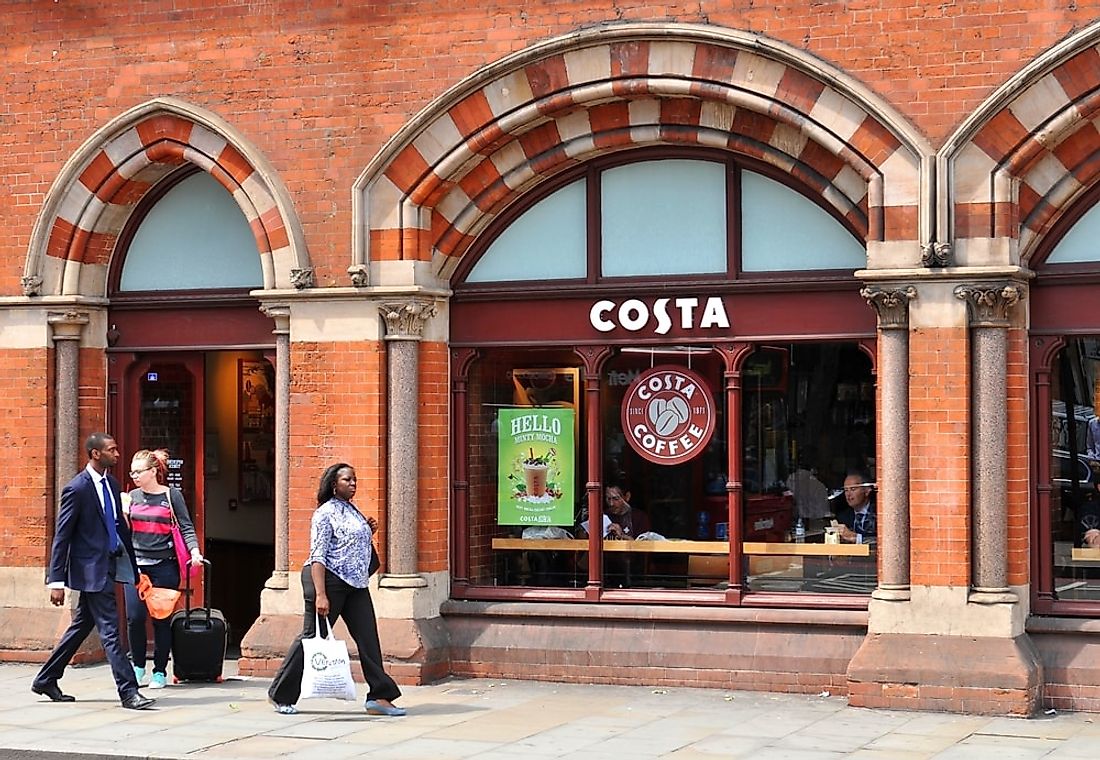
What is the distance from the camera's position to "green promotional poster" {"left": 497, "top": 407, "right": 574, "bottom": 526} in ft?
44.9

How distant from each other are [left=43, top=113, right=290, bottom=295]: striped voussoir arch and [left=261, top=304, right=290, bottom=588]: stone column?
31 cm

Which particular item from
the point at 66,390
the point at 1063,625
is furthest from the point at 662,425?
the point at 66,390

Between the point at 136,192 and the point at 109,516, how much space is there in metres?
3.41

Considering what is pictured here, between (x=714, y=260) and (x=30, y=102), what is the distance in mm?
5801

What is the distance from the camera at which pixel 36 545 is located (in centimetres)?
1474

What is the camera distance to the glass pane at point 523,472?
13680 mm

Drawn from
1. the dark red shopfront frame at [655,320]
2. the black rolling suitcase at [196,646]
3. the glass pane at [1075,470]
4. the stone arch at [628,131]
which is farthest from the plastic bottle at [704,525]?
the black rolling suitcase at [196,646]

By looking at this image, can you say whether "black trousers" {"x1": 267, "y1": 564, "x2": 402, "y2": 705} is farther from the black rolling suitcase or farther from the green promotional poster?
the green promotional poster

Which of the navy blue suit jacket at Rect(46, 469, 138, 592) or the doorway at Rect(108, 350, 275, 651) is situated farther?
the doorway at Rect(108, 350, 275, 651)

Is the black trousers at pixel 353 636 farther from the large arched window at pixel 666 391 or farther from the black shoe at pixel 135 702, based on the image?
the large arched window at pixel 666 391

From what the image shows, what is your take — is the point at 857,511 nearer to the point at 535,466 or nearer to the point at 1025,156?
the point at 535,466

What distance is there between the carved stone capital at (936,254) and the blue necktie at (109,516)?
5778mm

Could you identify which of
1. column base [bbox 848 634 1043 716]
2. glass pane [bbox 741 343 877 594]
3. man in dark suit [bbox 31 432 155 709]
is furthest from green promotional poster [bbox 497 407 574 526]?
man in dark suit [bbox 31 432 155 709]

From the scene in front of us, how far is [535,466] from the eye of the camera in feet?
45.2
